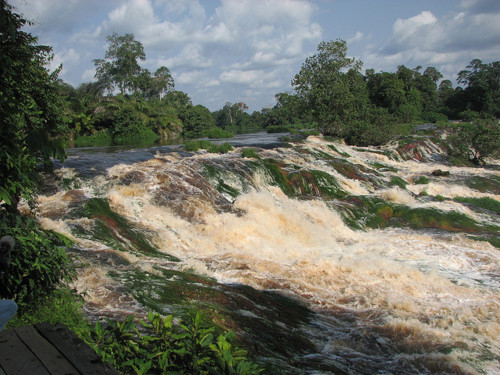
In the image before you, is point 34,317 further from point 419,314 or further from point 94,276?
point 419,314

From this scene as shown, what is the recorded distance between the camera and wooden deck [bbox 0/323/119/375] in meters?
2.68

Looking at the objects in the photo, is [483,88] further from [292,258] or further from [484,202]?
[292,258]

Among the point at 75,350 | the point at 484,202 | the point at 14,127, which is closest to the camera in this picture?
the point at 75,350

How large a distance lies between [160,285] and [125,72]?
148 ft

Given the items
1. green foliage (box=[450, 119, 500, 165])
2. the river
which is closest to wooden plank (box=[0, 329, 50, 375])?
the river

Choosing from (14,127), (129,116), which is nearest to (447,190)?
(14,127)

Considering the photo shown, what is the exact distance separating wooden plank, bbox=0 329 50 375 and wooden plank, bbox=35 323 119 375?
0.17 meters

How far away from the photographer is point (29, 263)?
4125 millimetres

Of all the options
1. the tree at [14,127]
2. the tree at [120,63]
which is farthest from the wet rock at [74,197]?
the tree at [120,63]

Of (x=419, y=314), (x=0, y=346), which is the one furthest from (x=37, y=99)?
(x=419, y=314)

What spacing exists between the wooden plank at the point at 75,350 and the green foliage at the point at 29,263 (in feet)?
3.55

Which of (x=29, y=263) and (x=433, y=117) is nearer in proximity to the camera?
(x=29, y=263)

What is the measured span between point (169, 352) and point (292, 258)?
6.59m

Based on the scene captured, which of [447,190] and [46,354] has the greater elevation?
[46,354]
